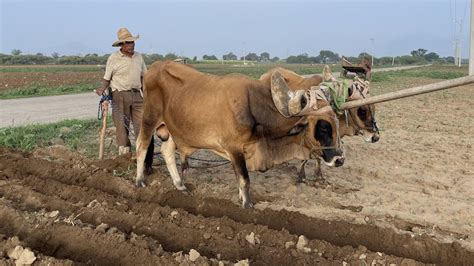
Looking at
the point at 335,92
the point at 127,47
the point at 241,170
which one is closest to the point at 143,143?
the point at 127,47

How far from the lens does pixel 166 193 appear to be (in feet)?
24.3

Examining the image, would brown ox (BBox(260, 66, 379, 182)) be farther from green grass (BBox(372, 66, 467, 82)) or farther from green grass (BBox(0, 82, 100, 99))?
green grass (BBox(372, 66, 467, 82))

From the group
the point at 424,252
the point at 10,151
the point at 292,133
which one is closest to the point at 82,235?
the point at 292,133

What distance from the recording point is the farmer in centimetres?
856

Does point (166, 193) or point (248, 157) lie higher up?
point (248, 157)

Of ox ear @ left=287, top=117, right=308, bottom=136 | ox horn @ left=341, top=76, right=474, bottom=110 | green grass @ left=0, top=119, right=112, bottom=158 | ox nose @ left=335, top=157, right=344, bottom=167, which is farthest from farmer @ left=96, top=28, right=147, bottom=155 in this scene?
ox nose @ left=335, top=157, right=344, bottom=167

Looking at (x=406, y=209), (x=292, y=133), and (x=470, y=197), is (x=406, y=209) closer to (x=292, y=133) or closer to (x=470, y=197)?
(x=470, y=197)

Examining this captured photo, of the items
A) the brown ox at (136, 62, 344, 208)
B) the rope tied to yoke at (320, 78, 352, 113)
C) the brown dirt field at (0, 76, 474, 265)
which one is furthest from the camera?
the rope tied to yoke at (320, 78, 352, 113)

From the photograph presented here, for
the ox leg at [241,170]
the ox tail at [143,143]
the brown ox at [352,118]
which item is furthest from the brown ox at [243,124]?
the brown ox at [352,118]

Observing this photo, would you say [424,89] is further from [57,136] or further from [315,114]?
[57,136]

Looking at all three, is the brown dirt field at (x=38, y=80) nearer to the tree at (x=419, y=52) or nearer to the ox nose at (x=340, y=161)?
the ox nose at (x=340, y=161)

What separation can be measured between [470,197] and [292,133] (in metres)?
2.91

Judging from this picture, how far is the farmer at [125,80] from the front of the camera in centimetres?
856

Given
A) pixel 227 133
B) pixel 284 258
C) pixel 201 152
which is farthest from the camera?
pixel 201 152
